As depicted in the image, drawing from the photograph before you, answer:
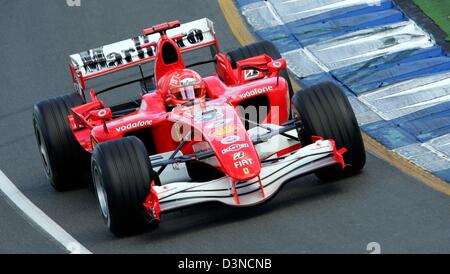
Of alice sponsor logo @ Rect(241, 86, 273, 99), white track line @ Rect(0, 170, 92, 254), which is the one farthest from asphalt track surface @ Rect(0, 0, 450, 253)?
alice sponsor logo @ Rect(241, 86, 273, 99)

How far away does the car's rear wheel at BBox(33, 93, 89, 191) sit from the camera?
14.2 metres

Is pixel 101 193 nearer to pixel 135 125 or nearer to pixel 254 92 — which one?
pixel 135 125

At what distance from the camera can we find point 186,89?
13445 millimetres

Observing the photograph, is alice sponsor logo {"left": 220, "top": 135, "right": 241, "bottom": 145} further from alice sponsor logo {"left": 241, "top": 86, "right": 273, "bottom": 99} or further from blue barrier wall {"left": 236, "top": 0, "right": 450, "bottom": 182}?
blue barrier wall {"left": 236, "top": 0, "right": 450, "bottom": 182}

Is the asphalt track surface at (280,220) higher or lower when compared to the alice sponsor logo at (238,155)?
lower

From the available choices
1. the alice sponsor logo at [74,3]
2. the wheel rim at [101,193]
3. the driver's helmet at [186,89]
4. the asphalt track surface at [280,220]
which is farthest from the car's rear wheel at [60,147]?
the alice sponsor logo at [74,3]

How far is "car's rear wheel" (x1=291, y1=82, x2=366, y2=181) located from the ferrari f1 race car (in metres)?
0.01

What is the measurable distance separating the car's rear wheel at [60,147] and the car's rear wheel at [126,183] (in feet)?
7.21

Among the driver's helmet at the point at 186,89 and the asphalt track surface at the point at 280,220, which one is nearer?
the asphalt track surface at the point at 280,220

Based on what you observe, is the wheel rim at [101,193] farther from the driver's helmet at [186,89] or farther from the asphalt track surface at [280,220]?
the driver's helmet at [186,89]

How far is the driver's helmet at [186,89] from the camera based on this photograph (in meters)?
13.4

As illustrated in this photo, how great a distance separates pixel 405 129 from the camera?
14.2 metres

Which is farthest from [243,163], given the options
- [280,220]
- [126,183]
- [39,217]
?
[39,217]
